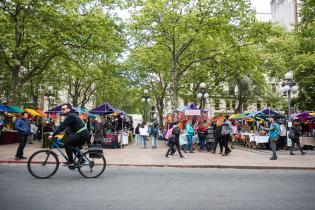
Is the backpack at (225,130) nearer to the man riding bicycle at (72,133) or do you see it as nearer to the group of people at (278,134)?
the group of people at (278,134)

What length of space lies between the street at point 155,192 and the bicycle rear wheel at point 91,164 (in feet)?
0.74

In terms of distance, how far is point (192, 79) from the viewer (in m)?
44.0

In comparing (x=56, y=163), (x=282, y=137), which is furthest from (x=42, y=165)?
(x=282, y=137)

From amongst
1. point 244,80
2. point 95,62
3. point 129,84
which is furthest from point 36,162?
point 244,80

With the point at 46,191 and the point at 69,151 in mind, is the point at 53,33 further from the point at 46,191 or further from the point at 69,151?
the point at 46,191

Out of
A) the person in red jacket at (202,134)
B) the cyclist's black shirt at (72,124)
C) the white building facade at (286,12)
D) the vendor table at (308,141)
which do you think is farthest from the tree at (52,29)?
the white building facade at (286,12)

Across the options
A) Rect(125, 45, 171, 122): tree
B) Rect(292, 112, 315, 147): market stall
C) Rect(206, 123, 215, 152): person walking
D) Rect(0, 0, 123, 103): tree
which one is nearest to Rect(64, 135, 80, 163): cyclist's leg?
Rect(206, 123, 215, 152): person walking

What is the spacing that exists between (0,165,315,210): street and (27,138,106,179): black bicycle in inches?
A: 8.4

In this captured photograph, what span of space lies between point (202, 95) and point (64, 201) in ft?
65.4

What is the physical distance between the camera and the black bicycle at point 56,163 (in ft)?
27.8

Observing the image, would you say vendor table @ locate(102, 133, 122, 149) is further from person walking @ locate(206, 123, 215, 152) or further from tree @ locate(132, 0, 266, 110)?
tree @ locate(132, 0, 266, 110)

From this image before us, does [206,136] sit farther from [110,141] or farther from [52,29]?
[52,29]

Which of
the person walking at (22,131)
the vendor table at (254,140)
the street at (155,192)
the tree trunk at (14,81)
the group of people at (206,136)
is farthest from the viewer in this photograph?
the tree trunk at (14,81)

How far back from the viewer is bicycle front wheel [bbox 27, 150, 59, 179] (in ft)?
27.7
